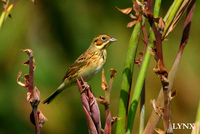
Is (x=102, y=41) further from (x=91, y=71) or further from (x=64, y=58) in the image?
(x=64, y=58)

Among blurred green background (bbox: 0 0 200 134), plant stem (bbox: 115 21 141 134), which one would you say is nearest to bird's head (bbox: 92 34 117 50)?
blurred green background (bbox: 0 0 200 134)

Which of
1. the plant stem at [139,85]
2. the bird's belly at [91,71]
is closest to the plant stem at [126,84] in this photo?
the plant stem at [139,85]

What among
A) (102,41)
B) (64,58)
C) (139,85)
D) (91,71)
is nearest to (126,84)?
(139,85)

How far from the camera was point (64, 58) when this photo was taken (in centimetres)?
309

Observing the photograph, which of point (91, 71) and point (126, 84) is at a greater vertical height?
point (126, 84)

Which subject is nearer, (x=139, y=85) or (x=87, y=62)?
(x=139, y=85)

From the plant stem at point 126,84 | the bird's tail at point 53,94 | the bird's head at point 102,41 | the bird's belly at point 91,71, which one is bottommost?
the bird's tail at point 53,94

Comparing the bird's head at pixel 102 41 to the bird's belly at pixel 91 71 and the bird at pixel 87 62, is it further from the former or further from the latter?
the bird's belly at pixel 91 71

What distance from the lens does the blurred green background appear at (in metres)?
2.90

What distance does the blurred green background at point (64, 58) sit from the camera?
2898 mm

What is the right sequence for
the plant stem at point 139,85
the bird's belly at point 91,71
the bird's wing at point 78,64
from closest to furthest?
1. the plant stem at point 139,85
2. the bird's belly at point 91,71
3. the bird's wing at point 78,64

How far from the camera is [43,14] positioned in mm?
3197

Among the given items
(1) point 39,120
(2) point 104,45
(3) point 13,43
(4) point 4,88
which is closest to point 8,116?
(4) point 4,88

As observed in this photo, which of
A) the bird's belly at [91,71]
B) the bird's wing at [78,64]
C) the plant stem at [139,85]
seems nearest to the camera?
the plant stem at [139,85]
